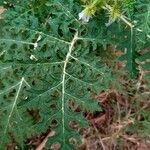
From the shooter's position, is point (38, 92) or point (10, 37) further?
point (10, 37)

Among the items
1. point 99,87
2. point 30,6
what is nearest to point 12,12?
point 30,6

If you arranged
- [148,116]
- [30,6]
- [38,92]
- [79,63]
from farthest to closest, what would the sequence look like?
[148,116], [30,6], [79,63], [38,92]

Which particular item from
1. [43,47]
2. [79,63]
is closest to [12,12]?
[43,47]

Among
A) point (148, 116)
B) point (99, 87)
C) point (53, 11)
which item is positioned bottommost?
point (148, 116)

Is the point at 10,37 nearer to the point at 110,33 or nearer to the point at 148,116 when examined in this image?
the point at 110,33

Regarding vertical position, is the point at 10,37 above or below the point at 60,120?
above

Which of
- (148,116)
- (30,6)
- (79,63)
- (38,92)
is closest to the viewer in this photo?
(38,92)

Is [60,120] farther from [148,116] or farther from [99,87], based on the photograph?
[148,116]
